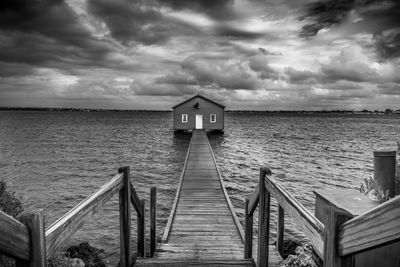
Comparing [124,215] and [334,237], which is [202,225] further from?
[334,237]

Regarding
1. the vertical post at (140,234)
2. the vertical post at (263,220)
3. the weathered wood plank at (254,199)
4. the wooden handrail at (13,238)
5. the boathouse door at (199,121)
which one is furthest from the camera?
the boathouse door at (199,121)

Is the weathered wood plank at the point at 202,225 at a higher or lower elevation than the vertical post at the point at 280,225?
lower

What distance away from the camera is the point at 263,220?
12.7 ft

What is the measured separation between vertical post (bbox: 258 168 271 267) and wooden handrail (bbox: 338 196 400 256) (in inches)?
84.9

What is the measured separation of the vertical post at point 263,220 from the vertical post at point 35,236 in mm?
2769

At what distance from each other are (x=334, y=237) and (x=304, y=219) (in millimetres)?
619

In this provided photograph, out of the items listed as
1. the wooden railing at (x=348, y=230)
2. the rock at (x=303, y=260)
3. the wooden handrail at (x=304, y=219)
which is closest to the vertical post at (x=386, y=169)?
the rock at (x=303, y=260)

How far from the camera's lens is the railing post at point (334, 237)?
1702 mm

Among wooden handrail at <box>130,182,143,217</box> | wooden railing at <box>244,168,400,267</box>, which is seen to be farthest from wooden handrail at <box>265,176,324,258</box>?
wooden handrail at <box>130,182,143,217</box>

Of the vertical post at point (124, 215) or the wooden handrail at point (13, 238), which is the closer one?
the wooden handrail at point (13, 238)

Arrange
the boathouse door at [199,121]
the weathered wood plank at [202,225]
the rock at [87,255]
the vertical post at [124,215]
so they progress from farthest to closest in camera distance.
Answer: the boathouse door at [199,121]
the rock at [87,255]
the weathered wood plank at [202,225]
the vertical post at [124,215]

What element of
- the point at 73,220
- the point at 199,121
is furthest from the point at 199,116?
the point at 73,220

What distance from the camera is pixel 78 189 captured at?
1805 centimetres

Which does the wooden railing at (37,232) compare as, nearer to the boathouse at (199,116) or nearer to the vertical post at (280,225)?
the vertical post at (280,225)
